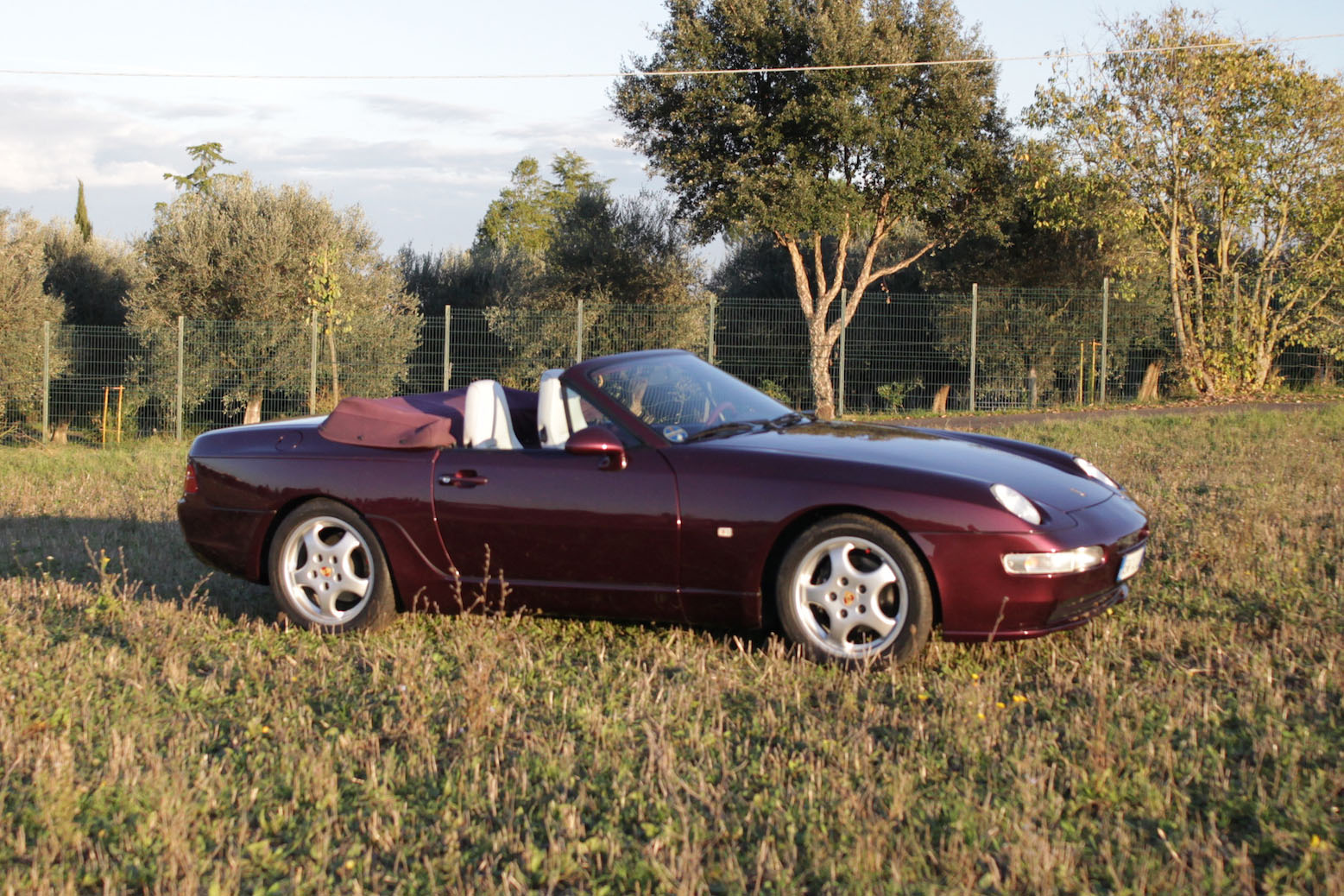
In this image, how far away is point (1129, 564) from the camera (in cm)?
470

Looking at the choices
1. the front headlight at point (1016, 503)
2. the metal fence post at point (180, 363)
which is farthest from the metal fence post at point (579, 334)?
the front headlight at point (1016, 503)

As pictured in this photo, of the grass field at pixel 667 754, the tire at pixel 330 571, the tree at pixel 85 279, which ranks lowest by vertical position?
the grass field at pixel 667 754

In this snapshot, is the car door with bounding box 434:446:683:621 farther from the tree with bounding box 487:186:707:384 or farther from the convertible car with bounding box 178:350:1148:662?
the tree with bounding box 487:186:707:384

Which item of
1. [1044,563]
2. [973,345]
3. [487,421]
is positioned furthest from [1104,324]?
[1044,563]

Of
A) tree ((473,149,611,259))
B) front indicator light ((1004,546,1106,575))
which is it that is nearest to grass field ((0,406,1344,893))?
front indicator light ((1004,546,1106,575))

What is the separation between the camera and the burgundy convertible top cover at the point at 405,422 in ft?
17.4

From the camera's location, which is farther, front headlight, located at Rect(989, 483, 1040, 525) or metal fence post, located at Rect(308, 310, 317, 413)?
metal fence post, located at Rect(308, 310, 317, 413)

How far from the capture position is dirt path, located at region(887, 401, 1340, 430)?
17.0 metres

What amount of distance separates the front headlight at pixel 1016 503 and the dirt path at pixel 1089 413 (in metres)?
12.3

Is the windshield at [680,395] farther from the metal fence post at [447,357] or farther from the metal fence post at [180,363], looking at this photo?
the metal fence post at [180,363]

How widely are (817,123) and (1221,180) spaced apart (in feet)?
23.1

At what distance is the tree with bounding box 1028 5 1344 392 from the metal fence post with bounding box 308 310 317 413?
13024mm

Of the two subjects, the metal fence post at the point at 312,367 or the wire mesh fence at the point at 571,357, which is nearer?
the metal fence post at the point at 312,367

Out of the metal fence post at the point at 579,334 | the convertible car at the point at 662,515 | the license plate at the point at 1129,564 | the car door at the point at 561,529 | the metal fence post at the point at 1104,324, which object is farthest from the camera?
the metal fence post at the point at 579,334
